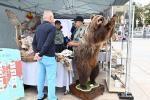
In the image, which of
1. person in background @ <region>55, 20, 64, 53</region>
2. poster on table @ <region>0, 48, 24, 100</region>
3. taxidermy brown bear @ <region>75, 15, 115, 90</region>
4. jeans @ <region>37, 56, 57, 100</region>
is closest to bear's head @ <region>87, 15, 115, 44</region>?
taxidermy brown bear @ <region>75, 15, 115, 90</region>

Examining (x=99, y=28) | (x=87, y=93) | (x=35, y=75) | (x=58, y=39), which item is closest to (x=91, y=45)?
(x=99, y=28)

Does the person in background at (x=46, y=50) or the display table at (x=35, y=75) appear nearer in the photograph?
the person in background at (x=46, y=50)

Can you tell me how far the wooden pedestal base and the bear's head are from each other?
42.9 inches

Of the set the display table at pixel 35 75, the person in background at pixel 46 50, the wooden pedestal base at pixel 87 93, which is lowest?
the wooden pedestal base at pixel 87 93

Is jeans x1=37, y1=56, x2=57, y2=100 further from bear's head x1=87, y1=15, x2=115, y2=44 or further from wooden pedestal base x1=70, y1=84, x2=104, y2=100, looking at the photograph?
bear's head x1=87, y1=15, x2=115, y2=44

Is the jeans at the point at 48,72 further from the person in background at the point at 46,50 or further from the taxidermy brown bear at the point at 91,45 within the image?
the taxidermy brown bear at the point at 91,45

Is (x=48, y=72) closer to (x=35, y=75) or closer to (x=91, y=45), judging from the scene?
(x=35, y=75)

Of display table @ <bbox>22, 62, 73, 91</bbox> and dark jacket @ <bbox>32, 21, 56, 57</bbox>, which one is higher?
dark jacket @ <bbox>32, 21, 56, 57</bbox>

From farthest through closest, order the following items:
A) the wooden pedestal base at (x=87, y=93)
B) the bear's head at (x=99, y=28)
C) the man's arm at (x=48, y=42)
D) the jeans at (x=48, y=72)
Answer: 1. the wooden pedestal base at (x=87, y=93)
2. the bear's head at (x=99, y=28)
3. the jeans at (x=48, y=72)
4. the man's arm at (x=48, y=42)

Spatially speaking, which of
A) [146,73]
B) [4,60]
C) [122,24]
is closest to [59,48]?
[122,24]

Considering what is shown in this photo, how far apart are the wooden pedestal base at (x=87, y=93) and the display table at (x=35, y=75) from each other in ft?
0.46

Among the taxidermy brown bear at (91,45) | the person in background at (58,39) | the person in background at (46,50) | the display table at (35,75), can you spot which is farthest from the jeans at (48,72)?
the person in background at (58,39)

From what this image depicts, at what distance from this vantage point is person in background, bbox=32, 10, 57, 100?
4.90 meters

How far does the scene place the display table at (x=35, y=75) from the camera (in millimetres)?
5785
